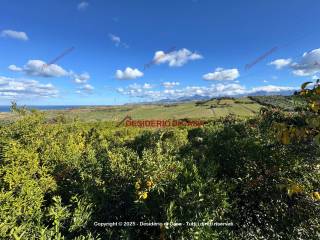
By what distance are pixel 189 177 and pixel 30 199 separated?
424 cm

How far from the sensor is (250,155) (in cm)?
898

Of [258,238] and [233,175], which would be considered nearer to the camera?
[258,238]

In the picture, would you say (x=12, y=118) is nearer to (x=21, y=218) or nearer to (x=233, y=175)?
(x=21, y=218)

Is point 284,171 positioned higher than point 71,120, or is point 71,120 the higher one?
point 71,120

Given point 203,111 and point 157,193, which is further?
point 203,111

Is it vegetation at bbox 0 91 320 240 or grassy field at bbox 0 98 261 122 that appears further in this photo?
grassy field at bbox 0 98 261 122

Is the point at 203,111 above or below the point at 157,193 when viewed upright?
above

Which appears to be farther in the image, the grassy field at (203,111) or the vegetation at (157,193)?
the grassy field at (203,111)

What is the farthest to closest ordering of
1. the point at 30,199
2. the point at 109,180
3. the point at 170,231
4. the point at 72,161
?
the point at 72,161
the point at 109,180
the point at 30,199
the point at 170,231

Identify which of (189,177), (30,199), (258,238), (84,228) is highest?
(189,177)

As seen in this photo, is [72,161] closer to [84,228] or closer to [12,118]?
[84,228]

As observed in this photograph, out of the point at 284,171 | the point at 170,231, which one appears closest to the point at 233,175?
the point at 284,171

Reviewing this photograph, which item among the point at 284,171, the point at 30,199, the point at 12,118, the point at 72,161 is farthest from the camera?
the point at 12,118

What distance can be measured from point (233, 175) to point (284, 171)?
180cm
